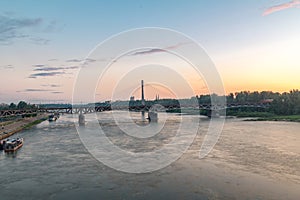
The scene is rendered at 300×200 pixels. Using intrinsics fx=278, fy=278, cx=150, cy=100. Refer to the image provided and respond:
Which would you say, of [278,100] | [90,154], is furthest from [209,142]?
[278,100]

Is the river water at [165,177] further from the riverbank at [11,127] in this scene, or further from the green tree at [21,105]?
the green tree at [21,105]

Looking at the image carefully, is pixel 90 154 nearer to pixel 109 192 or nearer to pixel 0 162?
pixel 0 162

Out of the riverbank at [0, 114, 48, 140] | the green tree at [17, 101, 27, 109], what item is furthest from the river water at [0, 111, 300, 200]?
the green tree at [17, 101, 27, 109]

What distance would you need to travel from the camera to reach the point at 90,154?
15.0 m

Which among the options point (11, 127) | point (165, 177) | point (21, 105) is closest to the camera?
point (165, 177)

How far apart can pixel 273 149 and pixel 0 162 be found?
14.3 metres

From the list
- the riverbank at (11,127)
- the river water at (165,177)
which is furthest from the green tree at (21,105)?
the river water at (165,177)

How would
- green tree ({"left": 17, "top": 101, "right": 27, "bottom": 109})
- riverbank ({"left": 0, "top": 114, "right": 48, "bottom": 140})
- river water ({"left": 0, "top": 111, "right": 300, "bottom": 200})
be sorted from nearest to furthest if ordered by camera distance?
river water ({"left": 0, "top": 111, "right": 300, "bottom": 200}) < riverbank ({"left": 0, "top": 114, "right": 48, "bottom": 140}) < green tree ({"left": 17, "top": 101, "right": 27, "bottom": 109})

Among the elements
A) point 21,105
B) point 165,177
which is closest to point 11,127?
point 165,177

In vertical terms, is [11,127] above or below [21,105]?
Answer: below

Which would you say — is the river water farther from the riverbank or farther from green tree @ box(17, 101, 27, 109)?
green tree @ box(17, 101, 27, 109)

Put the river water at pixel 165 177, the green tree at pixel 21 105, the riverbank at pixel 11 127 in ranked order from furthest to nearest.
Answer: the green tree at pixel 21 105 → the riverbank at pixel 11 127 → the river water at pixel 165 177

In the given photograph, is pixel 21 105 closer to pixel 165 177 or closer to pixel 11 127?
pixel 11 127

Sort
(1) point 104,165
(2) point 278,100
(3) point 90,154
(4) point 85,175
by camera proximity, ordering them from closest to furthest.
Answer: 1. (4) point 85,175
2. (1) point 104,165
3. (3) point 90,154
4. (2) point 278,100
